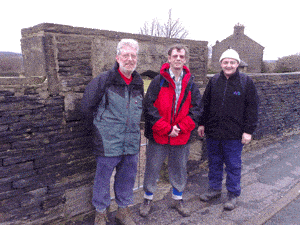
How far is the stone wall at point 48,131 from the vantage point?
2338mm

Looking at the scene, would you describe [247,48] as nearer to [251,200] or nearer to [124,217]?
[251,200]

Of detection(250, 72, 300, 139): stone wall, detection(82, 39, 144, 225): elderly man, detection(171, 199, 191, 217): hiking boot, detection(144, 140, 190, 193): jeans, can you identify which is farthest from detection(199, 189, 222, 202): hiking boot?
detection(250, 72, 300, 139): stone wall

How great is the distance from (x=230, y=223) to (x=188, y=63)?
2489 millimetres

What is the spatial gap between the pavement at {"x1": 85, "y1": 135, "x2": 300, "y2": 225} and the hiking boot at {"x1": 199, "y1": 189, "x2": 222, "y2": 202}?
0.06 meters

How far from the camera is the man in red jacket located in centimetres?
275

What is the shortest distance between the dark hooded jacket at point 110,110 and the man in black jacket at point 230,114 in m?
1.32

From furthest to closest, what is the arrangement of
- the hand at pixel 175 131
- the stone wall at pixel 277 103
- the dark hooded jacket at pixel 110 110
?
the stone wall at pixel 277 103, the hand at pixel 175 131, the dark hooded jacket at pixel 110 110

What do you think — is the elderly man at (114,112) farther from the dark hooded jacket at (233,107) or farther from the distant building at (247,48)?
the distant building at (247,48)

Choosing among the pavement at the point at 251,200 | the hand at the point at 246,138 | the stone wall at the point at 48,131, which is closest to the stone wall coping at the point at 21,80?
the stone wall at the point at 48,131

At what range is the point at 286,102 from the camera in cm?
635

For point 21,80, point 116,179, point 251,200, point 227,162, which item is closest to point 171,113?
point 116,179

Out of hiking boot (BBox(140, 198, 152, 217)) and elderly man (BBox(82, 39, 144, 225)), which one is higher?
elderly man (BBox(82, 39, 144, 225))

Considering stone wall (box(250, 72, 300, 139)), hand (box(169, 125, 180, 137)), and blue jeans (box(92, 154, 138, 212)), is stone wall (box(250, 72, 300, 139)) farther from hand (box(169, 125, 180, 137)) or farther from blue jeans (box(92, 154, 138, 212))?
blue jeans (box(92, 154, 138, 212))

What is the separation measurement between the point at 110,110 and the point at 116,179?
2.93 feet
